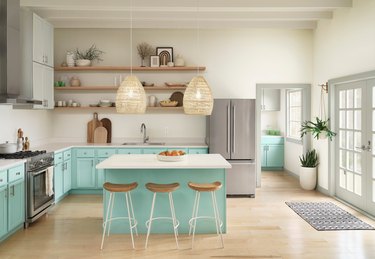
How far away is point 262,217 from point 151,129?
9.68 feet

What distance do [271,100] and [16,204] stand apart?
6.74 meters

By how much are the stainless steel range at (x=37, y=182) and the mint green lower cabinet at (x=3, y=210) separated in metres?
0.48

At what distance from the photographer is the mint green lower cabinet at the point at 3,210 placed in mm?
4004

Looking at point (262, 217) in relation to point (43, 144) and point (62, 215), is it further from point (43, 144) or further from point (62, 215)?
point (43, 144)

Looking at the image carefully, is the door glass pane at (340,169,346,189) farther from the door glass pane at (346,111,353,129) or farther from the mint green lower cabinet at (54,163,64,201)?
the mint green lower cabinet at (54,163,64,201)

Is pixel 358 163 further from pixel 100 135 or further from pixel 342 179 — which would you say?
pixel 100 135

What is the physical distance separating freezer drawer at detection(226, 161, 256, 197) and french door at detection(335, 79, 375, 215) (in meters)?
1.45

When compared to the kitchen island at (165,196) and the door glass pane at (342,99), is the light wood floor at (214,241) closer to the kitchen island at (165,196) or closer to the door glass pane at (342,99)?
the kitchen island at (165,196)

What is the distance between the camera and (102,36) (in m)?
7.06

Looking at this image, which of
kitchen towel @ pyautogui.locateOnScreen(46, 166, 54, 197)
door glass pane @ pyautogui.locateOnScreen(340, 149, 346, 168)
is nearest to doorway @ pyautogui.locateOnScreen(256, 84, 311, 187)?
door glass pane @ pyautogui.locateOnScreen(340, 149, 346, 168)

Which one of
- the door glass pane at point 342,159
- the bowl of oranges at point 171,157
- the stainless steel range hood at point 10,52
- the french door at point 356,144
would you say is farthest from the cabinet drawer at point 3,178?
the door glass pane at point 342,159

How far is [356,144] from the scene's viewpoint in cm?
555

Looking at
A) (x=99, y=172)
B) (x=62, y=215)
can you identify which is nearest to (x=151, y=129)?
(x=99, y=172)

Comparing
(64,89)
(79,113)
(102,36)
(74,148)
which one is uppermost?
(102,36)
